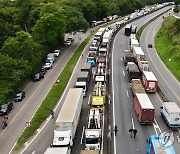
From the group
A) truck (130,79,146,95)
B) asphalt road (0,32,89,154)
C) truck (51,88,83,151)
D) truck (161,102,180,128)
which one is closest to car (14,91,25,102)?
asphalt road (0,32,89,154)

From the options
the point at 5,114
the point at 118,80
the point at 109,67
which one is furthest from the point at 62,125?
the point at 109,67

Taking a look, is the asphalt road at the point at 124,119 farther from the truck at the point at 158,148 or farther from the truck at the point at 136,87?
the truck at the point at 158,148

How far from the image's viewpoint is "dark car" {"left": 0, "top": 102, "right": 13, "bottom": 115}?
166ft

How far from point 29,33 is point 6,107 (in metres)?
53.6

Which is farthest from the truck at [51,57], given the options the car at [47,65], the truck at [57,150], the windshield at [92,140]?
the truck at [57,150]

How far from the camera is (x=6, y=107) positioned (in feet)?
169

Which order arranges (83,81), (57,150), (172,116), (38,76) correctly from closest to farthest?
(57,150)
(172,116)
(83,81)
(38,76)

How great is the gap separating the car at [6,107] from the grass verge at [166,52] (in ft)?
116

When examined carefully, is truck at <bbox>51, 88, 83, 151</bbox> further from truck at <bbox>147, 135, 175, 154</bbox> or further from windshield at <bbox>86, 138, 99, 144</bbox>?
truck at <bbox>147, 135, 175, 154</bbox>

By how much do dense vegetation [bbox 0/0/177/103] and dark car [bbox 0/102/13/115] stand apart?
93cm

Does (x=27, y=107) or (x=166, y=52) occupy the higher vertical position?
(x=166, y=52)

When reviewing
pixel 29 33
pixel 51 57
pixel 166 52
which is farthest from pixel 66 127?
pixel 29 33

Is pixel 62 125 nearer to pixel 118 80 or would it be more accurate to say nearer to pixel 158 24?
pixel 118 80

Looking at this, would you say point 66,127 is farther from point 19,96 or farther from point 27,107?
point 19,96
